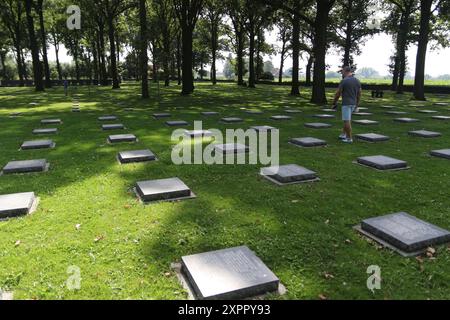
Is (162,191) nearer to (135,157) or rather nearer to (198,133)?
(135,157)

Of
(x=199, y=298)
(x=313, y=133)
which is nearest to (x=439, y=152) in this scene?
(x=313, y=133)

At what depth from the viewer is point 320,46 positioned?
2031cm

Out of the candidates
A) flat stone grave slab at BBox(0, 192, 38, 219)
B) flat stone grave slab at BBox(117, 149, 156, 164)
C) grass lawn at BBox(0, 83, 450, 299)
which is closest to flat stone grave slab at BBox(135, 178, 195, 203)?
grass lawn at BBox(0, 83, 450, 299)

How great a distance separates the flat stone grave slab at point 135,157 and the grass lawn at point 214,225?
0.65 ft

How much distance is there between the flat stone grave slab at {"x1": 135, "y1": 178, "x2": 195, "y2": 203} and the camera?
5418mm

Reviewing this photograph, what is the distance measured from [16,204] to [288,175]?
4353mm

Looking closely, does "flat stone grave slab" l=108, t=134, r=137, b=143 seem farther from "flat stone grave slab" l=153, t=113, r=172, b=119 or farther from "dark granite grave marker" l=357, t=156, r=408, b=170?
"dark granite grave marker" l=357, t=156, r=408, b=170

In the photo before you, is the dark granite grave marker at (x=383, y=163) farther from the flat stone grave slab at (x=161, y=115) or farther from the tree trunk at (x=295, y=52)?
the tree trunk at (x=295, y=52)

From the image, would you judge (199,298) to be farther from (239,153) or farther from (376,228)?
(239,153)

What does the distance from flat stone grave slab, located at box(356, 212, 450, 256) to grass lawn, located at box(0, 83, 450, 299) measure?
17cm

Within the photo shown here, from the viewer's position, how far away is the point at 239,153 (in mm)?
8305

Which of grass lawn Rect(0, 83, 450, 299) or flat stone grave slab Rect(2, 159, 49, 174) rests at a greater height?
flat stone grave slab Rect(2, 159, 49, 174)

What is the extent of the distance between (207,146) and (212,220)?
176 inches

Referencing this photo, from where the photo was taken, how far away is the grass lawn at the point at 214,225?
3422mm
